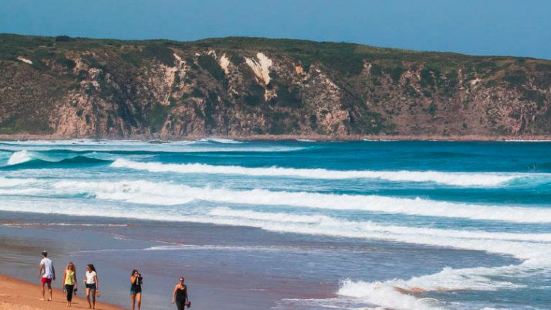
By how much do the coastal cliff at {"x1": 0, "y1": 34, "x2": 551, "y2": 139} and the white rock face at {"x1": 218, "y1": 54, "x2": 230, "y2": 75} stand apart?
0.22 m

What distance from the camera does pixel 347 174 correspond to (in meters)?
53.0

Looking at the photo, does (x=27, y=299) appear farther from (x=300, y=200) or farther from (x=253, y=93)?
(x=253, y=93)

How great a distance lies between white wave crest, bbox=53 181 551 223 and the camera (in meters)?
33.0

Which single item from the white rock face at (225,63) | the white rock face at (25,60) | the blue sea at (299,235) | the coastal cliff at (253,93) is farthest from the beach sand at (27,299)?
the white rock face at (225,63)

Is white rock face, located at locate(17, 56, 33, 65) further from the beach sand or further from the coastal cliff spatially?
the beach sand

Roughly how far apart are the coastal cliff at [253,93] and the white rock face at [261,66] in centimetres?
12

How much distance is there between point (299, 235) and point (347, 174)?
25304mm

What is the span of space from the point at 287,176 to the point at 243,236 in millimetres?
25732

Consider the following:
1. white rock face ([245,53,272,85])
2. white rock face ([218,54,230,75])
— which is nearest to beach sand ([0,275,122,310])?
white rock face ([218,54,230,75])

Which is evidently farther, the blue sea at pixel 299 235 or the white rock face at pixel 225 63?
the white rock face at pixel 225 63

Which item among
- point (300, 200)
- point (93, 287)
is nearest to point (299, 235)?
point (300, 200)

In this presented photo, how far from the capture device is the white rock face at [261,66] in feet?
434

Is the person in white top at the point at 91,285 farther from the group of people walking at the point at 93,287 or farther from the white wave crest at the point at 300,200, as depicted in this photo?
the white wave crest at the point at 300,200

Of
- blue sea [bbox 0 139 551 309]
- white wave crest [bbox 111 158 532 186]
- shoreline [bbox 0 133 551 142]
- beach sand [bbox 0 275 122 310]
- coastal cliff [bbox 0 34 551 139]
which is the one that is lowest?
beach sand [bbox 0 275 122 310]
